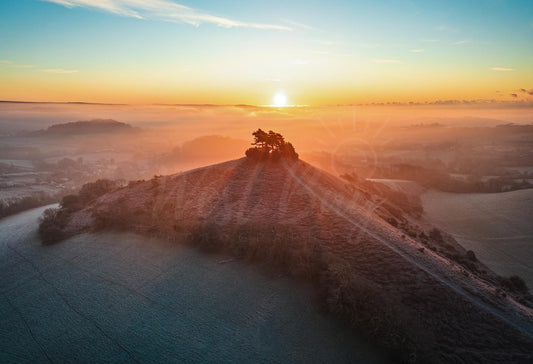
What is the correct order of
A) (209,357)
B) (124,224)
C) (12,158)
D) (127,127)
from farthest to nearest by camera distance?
(127,127) → (12,158) → (124,224) → (209,357)

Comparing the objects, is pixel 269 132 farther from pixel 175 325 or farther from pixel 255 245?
pixel 175 325

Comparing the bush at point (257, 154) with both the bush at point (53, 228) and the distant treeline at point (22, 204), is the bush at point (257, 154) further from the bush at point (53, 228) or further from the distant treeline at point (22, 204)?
the distant treeline at point (22, 204)

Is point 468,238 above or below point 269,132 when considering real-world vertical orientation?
below

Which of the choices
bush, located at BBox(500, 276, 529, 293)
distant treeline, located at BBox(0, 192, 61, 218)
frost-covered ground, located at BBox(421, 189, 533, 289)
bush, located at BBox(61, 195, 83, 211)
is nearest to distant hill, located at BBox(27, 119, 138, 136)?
distant treeline, located at BBox(0, 192, 61, 218)

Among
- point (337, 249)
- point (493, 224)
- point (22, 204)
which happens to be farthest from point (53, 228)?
point (493, 224)

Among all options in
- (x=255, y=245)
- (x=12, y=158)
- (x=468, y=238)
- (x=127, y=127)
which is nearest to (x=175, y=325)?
(x=255, y=245)

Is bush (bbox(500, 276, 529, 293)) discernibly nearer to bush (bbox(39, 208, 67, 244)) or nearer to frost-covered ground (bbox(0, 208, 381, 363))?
frost-covered ground (bbox(0, 208, 381, 363))

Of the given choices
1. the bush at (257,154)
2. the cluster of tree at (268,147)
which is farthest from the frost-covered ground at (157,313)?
the cluster of tree at (268,147)
